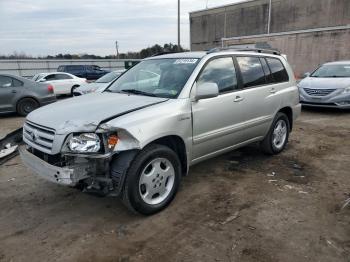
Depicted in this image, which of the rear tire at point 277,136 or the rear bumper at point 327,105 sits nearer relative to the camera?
the rear tire at point 277,136

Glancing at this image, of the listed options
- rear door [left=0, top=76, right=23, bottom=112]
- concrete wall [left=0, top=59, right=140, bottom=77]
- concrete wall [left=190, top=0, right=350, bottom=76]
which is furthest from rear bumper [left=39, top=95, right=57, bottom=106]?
concrete wall [left=190, top=0, right=350, bottom=76]

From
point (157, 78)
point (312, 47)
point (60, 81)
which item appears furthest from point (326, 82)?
point (312, 47)

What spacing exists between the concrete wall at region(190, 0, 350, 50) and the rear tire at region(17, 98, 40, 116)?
32.4m

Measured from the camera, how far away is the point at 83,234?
10.9 ft

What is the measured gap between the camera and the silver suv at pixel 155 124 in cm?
322

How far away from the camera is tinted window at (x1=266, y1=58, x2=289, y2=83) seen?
544 cm

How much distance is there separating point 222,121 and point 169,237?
175 centimetres

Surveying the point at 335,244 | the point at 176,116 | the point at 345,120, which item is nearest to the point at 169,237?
the point at 176,116

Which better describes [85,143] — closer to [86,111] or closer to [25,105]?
[86,111]

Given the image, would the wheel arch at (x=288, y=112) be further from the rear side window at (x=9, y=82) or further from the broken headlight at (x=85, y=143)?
the rear side window at (x=9, y=82)

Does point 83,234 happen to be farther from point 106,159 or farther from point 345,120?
point 345,120

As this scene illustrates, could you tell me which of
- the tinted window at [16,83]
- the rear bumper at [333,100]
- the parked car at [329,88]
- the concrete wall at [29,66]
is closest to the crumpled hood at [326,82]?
the parked car at [329,88]

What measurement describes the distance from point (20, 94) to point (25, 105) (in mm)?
388

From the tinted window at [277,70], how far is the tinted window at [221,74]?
1142mm
